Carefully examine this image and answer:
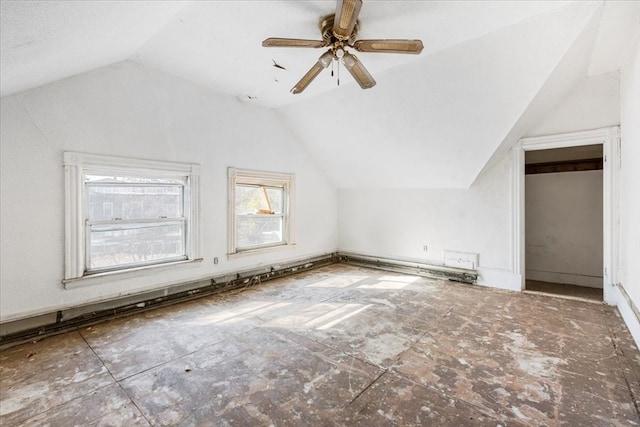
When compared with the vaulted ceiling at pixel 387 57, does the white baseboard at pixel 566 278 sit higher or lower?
lower

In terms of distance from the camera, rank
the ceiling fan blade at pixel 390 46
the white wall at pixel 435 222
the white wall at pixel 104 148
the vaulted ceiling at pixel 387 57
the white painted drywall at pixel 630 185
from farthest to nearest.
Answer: the white wall at pixel 435 222 < the white wall at pixel 104 148 < the white painted drywall at pixel 630 185 < the ceiling fan blade at pixel 390 46 < the vaulted ceiling at pixel 387 57

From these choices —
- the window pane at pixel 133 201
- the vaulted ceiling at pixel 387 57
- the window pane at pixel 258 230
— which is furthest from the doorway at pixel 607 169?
the window pane at pixel 133 201

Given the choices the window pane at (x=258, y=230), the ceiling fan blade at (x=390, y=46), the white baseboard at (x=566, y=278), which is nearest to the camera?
the ceiling fan blade at (x=390, y=46)

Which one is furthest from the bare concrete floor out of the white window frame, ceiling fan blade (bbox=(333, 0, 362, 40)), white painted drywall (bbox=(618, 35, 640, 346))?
ceiling fan blade (bbox=(333, 0, 362, 40))

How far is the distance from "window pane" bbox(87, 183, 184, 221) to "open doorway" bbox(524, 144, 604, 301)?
5.46 metres

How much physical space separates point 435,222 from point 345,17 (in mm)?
3819

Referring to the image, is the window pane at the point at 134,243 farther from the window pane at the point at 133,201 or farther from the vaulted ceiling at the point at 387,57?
the vaulted ceiling at the point at 387,57

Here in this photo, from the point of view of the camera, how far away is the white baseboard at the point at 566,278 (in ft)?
15.4

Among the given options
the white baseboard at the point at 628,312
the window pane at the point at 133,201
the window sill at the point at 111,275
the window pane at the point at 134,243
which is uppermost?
the window pane at the point at 133,201

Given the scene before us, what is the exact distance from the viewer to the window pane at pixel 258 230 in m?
4.58

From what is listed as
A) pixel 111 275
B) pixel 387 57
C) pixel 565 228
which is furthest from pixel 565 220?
pixel 111 275

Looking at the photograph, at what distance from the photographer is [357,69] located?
8.30 ft

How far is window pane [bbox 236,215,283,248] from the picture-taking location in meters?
4.58

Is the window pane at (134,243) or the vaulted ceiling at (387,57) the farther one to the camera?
the window pane at (134,243)
